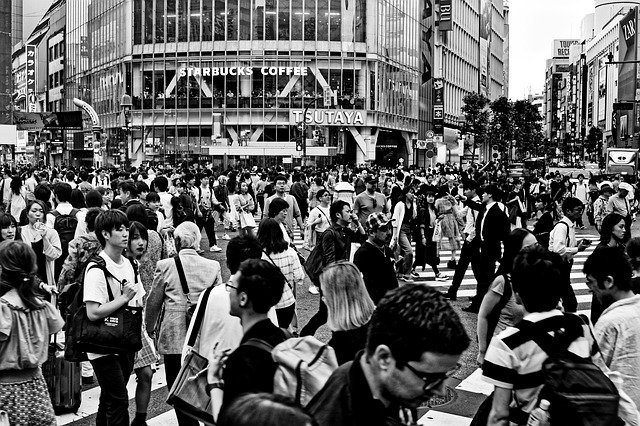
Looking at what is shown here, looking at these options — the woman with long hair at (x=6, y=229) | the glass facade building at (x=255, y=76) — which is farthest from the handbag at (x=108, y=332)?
the glass facade building at (x=255, y=76)

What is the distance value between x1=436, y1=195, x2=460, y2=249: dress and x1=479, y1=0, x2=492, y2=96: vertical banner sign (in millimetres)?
109942

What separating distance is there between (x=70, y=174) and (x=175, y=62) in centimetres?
4553

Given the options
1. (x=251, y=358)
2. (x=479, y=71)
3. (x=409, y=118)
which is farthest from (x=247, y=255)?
(x=479, y=71)

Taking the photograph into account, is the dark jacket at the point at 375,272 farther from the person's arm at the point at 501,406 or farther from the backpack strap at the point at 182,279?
the person's arm at the point at 501,406

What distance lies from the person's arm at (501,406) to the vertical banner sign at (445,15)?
287 feet

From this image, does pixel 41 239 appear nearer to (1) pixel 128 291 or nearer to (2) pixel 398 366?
(1) pixel 128 291

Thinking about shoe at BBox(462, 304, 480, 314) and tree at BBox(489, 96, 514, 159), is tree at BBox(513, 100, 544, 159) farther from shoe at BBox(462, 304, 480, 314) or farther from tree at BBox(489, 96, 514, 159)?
shoe at BBox(462, 304, 480, 314)

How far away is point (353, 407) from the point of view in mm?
2723

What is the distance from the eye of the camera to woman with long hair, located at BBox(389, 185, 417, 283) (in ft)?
48.4

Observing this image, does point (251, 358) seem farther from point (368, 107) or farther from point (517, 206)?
point (368, 107)

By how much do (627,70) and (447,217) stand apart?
11105cm

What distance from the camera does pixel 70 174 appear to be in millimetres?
22531

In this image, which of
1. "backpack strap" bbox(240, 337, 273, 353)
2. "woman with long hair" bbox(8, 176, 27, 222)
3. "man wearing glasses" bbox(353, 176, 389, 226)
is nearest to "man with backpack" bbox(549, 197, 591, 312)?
"man wearing glasses" bbox(353, 176, 389, 226)

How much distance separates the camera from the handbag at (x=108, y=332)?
571 centimetres
